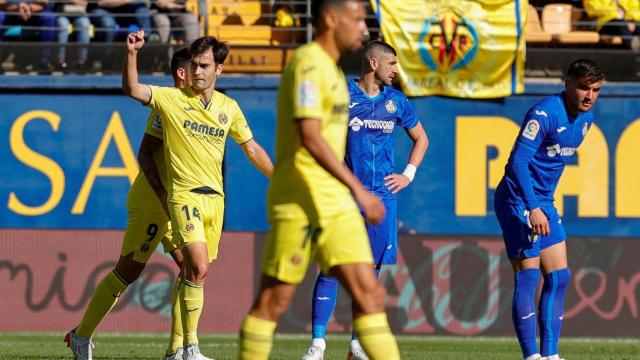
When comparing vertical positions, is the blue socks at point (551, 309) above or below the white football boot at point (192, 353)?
above

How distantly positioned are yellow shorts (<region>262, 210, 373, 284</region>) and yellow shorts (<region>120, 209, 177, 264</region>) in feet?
11.4

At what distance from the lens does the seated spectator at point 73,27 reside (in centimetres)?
1827

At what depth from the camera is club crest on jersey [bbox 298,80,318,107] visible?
6.69 m

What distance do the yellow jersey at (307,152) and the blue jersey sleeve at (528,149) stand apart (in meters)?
3.07

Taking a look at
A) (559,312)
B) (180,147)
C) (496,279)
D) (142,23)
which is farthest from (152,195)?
(142,23)

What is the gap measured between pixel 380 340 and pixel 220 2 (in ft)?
41.3

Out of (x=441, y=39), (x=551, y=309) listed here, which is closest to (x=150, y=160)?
(x=551, y=309)

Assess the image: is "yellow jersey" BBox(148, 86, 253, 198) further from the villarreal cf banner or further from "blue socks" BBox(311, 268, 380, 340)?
the villarreal cf banner

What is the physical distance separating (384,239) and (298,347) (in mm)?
3482

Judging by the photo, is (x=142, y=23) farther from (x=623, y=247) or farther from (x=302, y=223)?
(x=302, y=223)

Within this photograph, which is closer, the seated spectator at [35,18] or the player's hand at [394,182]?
the player's hand at [394,182]

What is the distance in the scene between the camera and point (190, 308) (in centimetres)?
968

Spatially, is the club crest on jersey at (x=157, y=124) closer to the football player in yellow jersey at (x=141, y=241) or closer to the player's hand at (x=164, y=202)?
the football player in yellow jersey at (x=141, y=241)

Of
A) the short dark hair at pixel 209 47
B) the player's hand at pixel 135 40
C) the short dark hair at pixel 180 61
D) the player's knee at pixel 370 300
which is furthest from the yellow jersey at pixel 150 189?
the player's knee at pixel 370 300
